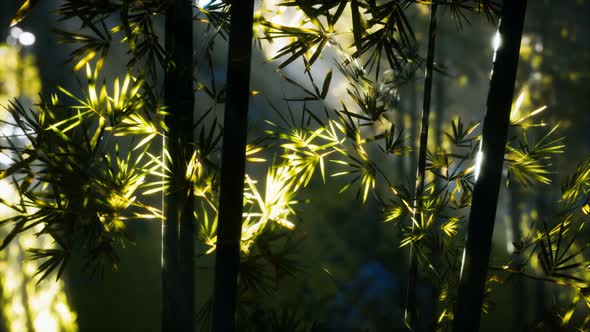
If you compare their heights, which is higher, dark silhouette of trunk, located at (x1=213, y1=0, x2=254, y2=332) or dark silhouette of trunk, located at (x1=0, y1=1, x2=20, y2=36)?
dark silhouette of trunk, located at (x1=0, y1=1, x2=20, y2=36)

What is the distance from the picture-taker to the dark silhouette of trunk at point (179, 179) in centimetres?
168

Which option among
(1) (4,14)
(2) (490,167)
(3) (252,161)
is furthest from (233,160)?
(1) (4,14)

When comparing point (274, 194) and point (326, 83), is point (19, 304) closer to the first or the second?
point (274, 194)

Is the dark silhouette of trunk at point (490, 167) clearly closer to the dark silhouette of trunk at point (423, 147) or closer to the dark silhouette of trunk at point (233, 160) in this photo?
the dark silhouette of trunk at point (423, 147)

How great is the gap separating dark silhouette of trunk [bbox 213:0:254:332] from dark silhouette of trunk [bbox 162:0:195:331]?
0.94ft

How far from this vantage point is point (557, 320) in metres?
1.98

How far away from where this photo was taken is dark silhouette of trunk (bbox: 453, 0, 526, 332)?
1380mm

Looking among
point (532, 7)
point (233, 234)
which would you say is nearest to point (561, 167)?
point (532, 7)

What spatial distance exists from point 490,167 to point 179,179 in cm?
121

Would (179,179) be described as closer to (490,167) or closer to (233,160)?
(233,160)

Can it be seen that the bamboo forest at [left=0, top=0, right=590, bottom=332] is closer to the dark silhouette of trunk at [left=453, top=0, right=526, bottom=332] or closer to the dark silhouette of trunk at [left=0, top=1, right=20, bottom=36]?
the dark silhouette of trunk at [left=453, top=0, right=526, bottom=332]

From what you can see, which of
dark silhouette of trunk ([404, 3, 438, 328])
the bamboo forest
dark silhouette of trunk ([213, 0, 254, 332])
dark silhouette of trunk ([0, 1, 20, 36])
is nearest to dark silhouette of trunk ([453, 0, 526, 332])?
the bamboo forest

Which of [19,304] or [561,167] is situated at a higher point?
[561,167]

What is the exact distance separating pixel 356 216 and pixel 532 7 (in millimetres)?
5601
